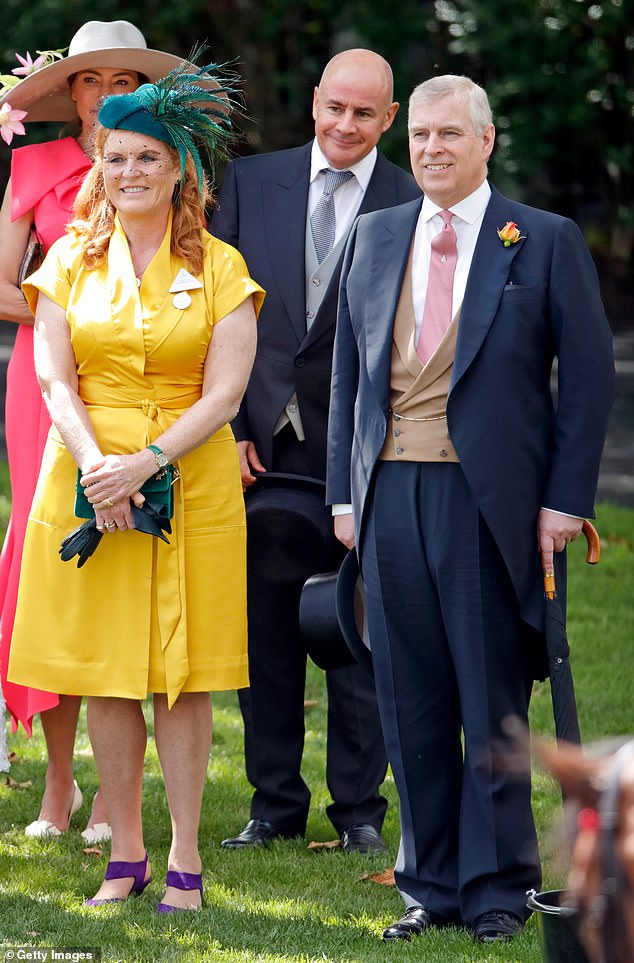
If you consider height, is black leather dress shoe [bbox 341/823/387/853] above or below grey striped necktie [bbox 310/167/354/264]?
below

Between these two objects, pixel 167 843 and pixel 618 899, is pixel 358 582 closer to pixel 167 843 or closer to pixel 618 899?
pixel 167 843

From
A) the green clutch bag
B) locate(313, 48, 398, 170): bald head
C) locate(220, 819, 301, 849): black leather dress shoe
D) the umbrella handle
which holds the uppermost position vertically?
locate(313, 48, 398, 170): bald head

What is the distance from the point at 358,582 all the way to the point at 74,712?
4.49ft

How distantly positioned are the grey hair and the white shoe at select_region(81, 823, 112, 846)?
263 cm

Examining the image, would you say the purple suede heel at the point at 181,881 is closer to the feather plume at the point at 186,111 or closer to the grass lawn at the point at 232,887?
the grass lawn at the point at 232,887

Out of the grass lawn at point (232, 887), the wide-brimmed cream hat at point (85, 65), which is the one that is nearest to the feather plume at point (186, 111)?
the wide-brimmed cream hat at point (85, 65)

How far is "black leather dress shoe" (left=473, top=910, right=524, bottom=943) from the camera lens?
13.2 ft

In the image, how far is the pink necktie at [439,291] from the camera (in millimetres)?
4090

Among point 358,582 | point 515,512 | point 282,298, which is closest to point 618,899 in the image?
point 515,512

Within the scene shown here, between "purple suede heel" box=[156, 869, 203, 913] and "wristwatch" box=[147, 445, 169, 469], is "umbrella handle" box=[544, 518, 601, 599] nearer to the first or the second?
"wristwatch" box=[147, 445, 169, 469]

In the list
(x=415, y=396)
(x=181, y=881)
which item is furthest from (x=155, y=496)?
(x=181, y=881)

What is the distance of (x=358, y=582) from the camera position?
4434mm

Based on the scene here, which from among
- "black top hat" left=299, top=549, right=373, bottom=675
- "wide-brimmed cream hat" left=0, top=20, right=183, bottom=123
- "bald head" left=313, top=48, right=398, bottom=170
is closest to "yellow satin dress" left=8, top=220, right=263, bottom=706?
"black top hat" left=299, top=549, right=373, bottom=675

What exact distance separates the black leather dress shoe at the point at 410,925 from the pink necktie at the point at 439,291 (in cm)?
157
